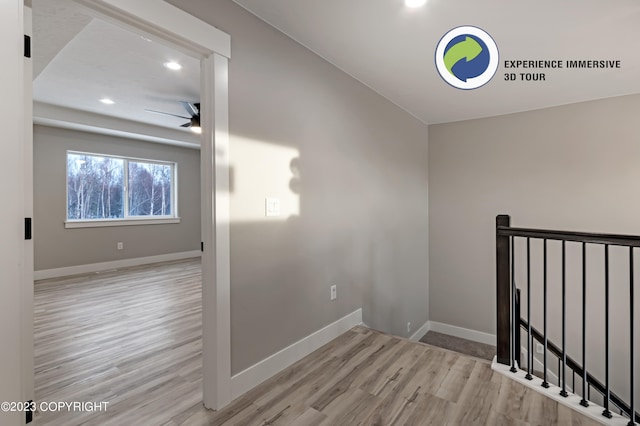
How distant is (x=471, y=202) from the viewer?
4594 millimetres

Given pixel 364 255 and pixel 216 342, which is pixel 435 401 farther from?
pixel 364 255

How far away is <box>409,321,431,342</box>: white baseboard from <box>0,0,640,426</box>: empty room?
92mm

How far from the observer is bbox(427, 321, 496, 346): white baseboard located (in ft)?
14.4

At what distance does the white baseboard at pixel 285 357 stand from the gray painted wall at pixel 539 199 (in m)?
2.51

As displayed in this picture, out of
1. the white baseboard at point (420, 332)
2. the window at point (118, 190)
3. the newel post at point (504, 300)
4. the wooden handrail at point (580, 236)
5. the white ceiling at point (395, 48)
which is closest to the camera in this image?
the wooden handrail at point (580, 236)

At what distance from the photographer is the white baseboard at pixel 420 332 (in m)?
4.52

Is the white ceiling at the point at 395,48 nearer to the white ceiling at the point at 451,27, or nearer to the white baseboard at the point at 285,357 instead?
the white ceiling at the point at 451,27

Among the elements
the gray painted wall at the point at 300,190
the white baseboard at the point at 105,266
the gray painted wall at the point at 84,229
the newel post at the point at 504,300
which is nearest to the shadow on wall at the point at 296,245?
the gray painted wall at the point at 300,190

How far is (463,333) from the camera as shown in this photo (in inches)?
182

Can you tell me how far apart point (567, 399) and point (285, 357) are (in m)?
1.75

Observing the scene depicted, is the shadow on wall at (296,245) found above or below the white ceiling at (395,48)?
below

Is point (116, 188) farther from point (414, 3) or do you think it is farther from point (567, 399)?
point (567, 399)

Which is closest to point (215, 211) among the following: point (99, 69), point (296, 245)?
point (296, 245)

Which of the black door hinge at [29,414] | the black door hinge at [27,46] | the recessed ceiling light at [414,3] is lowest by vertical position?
the black door hinge at [29,414]
